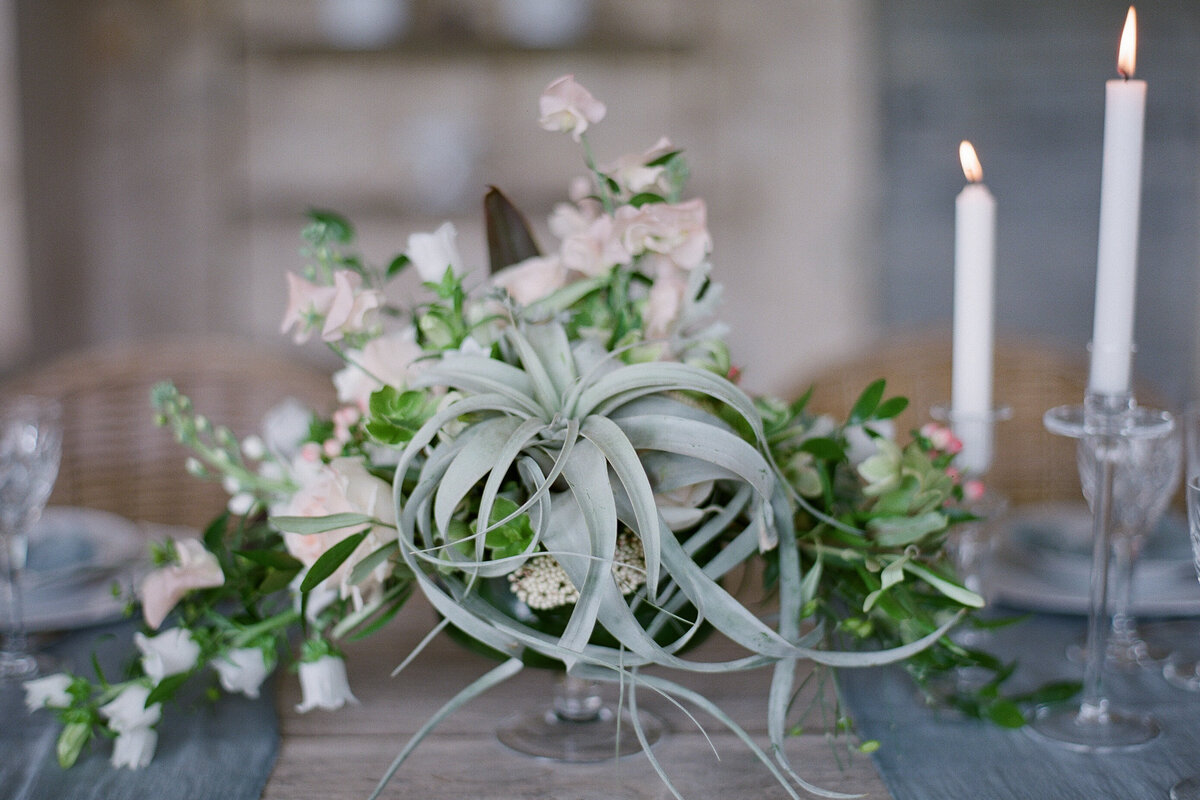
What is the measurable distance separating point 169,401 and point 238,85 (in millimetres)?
1691

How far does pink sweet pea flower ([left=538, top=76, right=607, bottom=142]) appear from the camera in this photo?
2.29 feet

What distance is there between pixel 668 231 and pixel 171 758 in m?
0.43

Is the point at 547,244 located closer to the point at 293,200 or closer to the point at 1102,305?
the point at 293,200

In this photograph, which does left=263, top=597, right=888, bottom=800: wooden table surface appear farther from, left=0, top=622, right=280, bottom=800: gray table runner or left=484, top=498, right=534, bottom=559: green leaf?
left=484, top=498, right=534, bottom=559: green leaf

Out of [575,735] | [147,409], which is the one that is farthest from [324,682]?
[147,409]

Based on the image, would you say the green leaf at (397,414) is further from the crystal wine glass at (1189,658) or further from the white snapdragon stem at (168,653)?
the crystal wine glass at (1189,658)

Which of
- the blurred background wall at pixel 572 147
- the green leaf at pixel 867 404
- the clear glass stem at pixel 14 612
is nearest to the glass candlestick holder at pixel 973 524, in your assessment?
the green leaf at pixel 867 404

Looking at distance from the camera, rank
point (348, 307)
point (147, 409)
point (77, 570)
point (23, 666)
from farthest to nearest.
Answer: point (147, 409)
point (77, 570)
point (23, 666)
point (348, 307)

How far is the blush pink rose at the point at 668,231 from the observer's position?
0.68m

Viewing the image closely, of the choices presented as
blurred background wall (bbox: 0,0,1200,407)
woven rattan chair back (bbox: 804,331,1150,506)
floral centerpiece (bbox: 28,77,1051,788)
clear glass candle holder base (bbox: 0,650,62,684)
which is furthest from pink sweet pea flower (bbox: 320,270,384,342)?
blurred background wall (bbox: 0,0,1200,407)

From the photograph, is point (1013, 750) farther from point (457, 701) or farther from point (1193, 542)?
point (457, 701)

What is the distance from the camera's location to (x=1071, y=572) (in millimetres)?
949

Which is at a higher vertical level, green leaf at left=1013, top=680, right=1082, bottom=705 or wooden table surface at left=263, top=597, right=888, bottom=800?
green leaf at left=1013, top=680, right=1082, bottom=705

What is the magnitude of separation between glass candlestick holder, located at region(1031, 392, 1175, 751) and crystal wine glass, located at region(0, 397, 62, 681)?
0.69 metres
